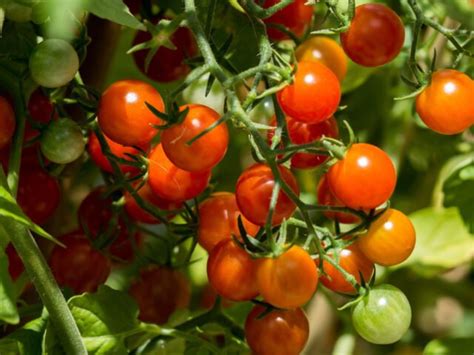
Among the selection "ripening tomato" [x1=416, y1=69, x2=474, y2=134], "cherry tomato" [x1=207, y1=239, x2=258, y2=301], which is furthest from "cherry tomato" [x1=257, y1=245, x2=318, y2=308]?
"ripening tomato" [x1=416, y1=69, x2=474, y2=134]

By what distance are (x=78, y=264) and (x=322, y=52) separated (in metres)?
0.24

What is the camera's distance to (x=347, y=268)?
593 mm

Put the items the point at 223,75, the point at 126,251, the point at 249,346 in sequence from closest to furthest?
the point at 223,75 < the point at 249,346 < the point at 126,251

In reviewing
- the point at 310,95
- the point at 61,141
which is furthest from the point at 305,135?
the point at 61,141

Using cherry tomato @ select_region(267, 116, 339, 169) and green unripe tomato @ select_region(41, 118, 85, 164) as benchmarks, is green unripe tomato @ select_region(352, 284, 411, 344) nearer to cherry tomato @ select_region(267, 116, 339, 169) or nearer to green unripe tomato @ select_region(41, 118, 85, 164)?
cherry tomato @ select_region(267, 116, 339, 169)

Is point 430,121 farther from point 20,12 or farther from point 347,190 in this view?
point 20,12

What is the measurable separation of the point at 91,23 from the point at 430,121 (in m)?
0.32

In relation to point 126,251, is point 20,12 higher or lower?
higher

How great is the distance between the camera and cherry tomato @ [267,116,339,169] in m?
0.59

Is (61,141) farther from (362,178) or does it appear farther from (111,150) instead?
(362,178)

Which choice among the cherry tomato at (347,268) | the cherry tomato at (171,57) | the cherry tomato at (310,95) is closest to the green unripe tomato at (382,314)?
the cherry tomato at (347,268)

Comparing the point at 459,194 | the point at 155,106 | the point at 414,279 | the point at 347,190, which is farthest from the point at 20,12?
the point at 414,279

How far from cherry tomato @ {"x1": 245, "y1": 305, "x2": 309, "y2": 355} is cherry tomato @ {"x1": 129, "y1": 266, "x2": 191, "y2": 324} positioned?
5.6 inches

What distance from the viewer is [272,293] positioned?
0.55m
